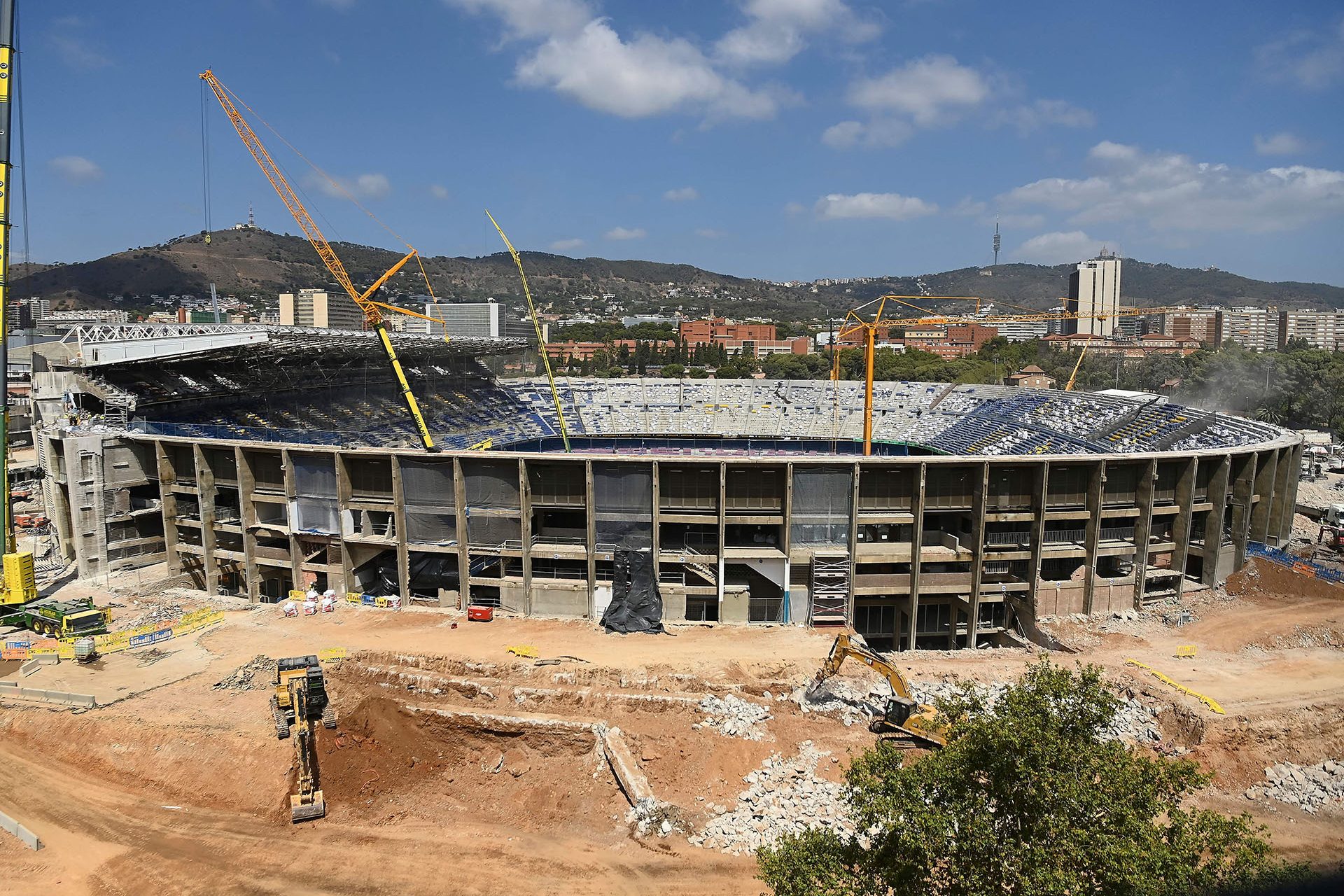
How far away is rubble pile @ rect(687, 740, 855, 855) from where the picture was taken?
21.5 m

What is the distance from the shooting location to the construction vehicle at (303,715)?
23609mm

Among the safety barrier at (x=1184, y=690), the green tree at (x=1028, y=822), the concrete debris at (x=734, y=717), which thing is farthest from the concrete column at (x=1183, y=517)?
the green tree at (x=1028, y=822)

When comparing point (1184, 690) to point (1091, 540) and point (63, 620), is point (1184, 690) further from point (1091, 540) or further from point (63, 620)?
point (63, 620)

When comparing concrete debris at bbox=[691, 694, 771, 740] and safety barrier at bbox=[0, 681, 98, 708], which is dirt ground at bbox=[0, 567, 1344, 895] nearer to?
concrete debris at bbox=[691, 694, 771, 740]

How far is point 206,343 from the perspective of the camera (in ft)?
156

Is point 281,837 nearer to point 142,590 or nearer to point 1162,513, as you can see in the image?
point 142,590

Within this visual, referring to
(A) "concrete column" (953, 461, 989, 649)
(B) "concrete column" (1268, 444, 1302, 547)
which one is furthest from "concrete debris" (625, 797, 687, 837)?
(B) "concrete column" (1268, 444, 1302, 547)

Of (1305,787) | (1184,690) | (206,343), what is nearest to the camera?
(1305,787)

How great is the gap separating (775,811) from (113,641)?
93.8 ft

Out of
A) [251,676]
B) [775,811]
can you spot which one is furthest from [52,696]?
[775,811]

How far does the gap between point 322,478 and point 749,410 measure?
2250 inches

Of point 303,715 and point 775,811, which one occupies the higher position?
point 303,715

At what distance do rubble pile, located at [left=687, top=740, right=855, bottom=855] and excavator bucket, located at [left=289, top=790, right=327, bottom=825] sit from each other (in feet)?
37.1

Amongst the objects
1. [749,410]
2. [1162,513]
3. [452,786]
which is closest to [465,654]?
[452,786]
